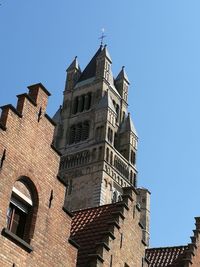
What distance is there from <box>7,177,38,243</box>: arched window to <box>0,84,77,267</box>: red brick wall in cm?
9

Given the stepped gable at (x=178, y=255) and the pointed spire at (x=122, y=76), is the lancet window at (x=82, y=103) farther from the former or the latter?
the stepped gable at (x=178, y=255)

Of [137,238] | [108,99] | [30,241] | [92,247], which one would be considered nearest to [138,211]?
[137,238]

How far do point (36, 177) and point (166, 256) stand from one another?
752cm

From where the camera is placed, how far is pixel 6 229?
9023mm

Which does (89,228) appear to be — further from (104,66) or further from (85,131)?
(104,66)

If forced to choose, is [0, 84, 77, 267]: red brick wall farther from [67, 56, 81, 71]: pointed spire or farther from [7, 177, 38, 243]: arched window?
[67, 56, 81, 71]: pointed spire

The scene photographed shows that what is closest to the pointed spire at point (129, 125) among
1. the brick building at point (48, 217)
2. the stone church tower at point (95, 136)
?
the stone church tower at point (95, 136)

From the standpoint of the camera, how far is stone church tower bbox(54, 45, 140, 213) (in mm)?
59062

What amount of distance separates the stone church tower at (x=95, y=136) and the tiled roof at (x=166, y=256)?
3997cm

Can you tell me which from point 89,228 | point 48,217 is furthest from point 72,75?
point 48,217

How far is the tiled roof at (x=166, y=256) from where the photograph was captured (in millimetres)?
15938

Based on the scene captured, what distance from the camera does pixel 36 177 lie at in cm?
1010

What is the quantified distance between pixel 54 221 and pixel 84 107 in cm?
5874

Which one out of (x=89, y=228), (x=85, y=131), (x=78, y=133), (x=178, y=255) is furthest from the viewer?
(x=78, y=133)
